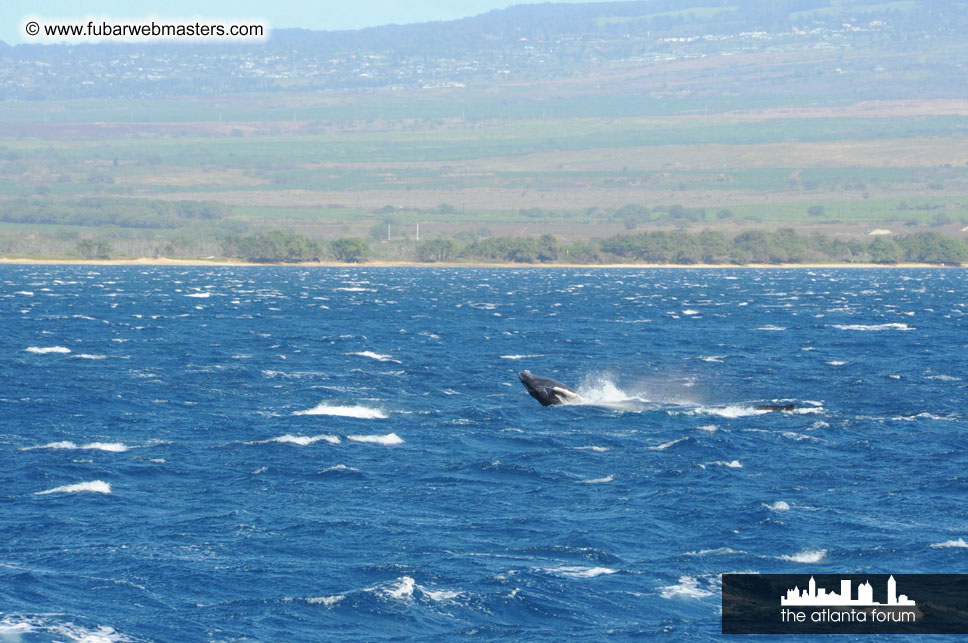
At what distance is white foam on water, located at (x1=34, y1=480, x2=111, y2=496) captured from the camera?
1636 inches

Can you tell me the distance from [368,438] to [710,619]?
23443 mm

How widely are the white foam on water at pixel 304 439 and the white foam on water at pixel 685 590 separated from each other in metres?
20.4

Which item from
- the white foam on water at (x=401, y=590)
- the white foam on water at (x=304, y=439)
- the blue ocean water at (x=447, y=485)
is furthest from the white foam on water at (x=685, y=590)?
the white foam on water at (x=304, y=439)

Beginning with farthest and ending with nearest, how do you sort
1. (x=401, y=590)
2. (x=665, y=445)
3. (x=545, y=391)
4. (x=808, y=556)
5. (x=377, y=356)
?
1. (x=377, y=356)
2. (x=545, y=391)
3. (x=665, y=445)
4. (x=808, y=556)
5. (x=401, y=590)

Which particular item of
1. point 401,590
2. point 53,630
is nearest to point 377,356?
point 401,590

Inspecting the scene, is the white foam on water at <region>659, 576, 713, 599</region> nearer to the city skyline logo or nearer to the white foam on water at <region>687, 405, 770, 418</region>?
the city skyline logo

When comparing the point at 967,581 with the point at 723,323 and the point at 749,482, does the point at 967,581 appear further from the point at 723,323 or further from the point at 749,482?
the point at 723,323

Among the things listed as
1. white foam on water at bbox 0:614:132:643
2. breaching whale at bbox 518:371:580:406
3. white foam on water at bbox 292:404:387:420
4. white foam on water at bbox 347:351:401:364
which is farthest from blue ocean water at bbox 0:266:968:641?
breaching whale at bbox 518:371:580:406

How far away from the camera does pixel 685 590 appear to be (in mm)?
Result: 32375

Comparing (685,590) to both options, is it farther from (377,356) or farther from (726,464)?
(377,356)

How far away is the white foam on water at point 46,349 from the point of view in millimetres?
83500

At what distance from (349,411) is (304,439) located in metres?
7.85

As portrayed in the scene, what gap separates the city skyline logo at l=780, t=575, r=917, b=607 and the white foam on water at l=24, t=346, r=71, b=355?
61022 mm

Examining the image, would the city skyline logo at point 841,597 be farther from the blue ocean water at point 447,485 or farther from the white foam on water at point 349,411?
the white foam on water at point 349,411
